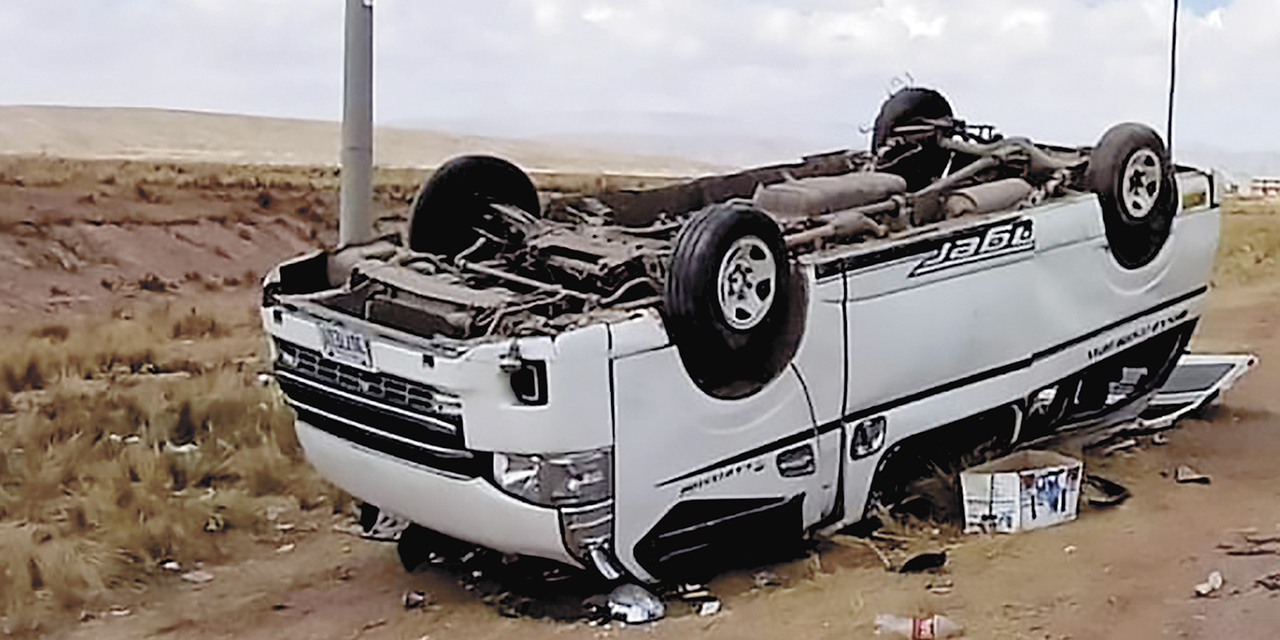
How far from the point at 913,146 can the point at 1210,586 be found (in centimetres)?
297

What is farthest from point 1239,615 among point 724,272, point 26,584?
point 26,584

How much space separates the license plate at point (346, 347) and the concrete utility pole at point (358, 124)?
4.47m

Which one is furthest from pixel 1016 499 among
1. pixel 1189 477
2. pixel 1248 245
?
pixel 1248 245

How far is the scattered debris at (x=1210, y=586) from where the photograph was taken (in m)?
5.52

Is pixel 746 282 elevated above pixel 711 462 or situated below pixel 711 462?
above

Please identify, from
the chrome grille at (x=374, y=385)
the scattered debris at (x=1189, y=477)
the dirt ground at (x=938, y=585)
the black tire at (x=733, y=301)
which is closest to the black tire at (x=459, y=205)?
the chrome grille at (x=374, y=385)

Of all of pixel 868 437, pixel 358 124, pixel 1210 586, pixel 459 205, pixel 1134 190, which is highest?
pixel 358 124

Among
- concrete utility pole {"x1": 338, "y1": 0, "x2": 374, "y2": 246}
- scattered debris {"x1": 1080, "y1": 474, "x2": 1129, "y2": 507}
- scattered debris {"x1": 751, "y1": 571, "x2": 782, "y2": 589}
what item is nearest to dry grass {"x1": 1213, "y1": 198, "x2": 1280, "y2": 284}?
scattered debris {"x1": 1080, "y1": 474, "x2": 1129, "y2": 507}

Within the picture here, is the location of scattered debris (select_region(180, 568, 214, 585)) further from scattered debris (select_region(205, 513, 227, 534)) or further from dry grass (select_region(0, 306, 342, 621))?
scattered debris (select_region(205, 513, 227, 534))

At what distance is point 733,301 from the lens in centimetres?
549

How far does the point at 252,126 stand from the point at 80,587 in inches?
1969

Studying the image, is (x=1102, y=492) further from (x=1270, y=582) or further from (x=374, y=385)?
(x=374, y=385)

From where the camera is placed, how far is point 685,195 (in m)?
7.46

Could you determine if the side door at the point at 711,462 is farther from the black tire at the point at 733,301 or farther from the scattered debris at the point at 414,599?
the scattered debris at the point at 414,599
